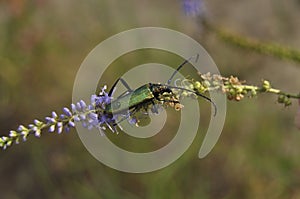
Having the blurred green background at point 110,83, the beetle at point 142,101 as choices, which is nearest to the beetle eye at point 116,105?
the beetle at point 142,101

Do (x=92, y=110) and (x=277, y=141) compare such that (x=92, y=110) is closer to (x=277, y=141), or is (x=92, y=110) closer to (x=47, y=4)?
(x=277, y=141)

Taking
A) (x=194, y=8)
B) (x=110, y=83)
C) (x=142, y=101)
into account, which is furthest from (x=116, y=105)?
(x=110, y=83)

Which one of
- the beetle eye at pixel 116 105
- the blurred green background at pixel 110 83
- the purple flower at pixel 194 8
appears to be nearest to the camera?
the beetle eye at pixel 116 105

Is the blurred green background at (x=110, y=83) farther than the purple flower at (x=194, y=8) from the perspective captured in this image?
Yes

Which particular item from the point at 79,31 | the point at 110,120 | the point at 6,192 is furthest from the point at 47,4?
the point at 110,120

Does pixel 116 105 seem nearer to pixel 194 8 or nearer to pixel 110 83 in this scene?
pixel 194 8

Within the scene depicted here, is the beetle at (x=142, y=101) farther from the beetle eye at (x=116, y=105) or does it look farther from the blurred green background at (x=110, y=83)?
the blurred green background at (x=110, y=83)

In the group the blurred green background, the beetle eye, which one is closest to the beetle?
the beetle eye

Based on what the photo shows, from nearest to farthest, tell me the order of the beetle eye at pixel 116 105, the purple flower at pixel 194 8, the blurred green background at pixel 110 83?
the beetle eye at pixel 116 105 → the purple flower at pixel 194 8 → the blurred green background at pixel 110 83
